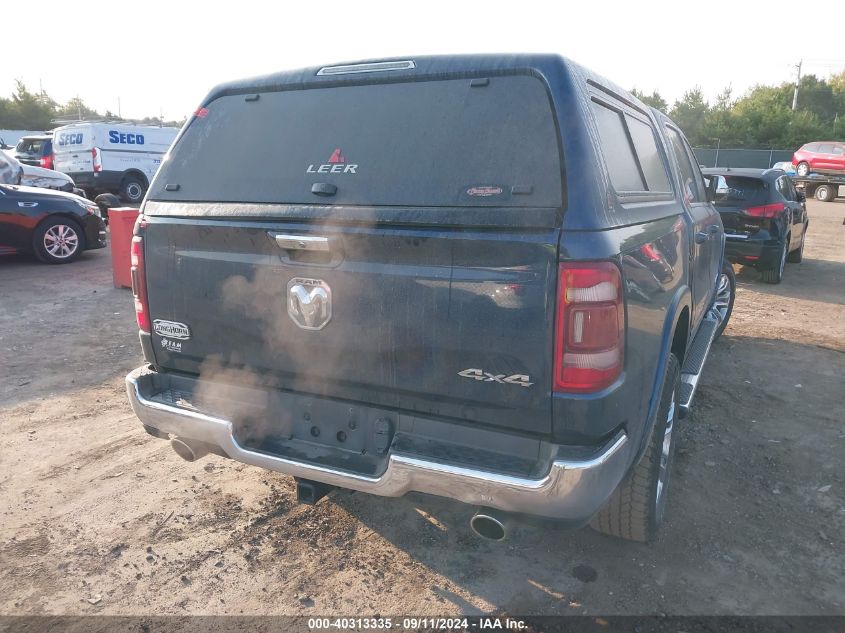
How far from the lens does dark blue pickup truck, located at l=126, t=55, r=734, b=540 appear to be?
7.26 feet

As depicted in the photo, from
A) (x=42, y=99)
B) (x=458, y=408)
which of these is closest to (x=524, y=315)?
(x=458, y=408)

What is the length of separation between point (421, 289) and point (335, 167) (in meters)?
0.70

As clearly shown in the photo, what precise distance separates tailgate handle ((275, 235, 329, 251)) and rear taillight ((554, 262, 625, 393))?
91cm

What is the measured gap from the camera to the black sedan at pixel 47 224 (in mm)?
9484

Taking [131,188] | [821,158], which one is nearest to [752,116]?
[821,158]

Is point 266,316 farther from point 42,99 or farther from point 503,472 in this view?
point 42,99

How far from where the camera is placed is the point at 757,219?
363 inches

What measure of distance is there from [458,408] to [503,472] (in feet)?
0.96

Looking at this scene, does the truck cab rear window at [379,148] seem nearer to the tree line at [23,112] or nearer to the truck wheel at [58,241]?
the truck wheel at [58,241]

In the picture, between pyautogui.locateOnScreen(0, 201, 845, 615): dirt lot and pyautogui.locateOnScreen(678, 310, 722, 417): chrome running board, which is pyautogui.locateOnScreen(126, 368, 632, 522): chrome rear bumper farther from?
pyautogui.locateOnScreen(678, 310, 722, 417): chrome running board

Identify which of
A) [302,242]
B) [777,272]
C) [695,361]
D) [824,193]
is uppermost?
[302,242]

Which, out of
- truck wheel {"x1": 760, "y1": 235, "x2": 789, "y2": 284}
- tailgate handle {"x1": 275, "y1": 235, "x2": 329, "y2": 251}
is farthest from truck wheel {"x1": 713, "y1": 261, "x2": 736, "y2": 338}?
tailgate handle {"x1": 275, "y1": 235, "x2": 329, "y2": 251}

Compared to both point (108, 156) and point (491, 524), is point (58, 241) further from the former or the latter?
point (491, 524)

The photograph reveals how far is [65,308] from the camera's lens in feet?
25.1
